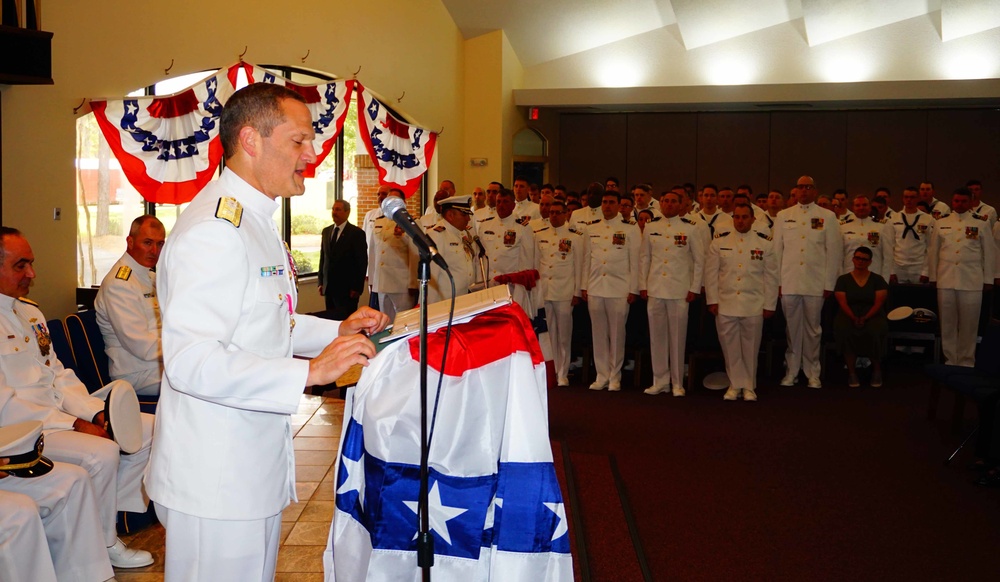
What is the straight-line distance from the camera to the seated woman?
24.8ft

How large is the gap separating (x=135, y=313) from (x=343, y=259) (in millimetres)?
5063

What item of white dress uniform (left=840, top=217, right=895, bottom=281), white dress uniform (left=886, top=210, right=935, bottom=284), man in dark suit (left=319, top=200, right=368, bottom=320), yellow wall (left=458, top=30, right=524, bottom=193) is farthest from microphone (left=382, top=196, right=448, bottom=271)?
yellow wall (left=458, top=30, right=524, bottom=193)

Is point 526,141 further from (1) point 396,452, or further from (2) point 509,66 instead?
(1) point 396,452

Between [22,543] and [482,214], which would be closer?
[22,543]

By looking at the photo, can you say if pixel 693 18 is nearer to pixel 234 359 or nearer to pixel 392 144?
pixel 392 144

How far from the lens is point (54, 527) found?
2.96 m

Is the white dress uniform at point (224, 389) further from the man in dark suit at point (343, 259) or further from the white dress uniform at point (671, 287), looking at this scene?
the man in dark suit at point (343, 259)

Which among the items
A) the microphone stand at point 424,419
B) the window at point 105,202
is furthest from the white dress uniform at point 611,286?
the microphone stand at point 424,419

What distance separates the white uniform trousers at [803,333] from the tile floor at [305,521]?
4.29 metres

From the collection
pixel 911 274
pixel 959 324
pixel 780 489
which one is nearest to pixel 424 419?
pixel 780 489

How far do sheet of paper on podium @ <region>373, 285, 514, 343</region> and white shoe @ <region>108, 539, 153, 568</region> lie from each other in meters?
1.91

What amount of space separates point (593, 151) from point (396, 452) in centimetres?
1282

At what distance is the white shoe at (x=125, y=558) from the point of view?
11.2 ft

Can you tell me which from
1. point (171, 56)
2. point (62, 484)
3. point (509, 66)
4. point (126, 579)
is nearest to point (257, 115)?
point (62, 484)
